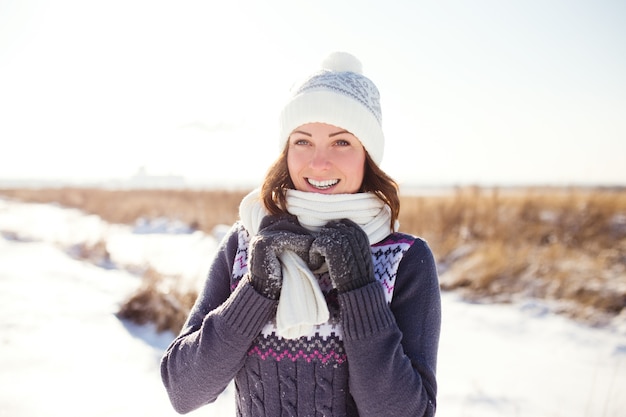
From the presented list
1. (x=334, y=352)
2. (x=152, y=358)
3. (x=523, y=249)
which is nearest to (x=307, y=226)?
(x=334, y=352)

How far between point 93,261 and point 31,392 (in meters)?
3.92

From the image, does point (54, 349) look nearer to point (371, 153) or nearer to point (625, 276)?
point (371, 153)

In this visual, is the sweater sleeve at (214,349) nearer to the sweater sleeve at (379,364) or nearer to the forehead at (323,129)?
the sweater sleeve at (379,364)

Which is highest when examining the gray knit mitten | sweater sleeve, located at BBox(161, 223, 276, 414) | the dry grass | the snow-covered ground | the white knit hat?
the white knit hat

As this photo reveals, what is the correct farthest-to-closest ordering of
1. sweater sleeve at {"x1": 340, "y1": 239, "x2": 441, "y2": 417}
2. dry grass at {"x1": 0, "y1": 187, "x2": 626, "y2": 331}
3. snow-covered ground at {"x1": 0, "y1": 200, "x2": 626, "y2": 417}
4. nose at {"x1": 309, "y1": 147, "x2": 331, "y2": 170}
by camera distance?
dry grass at {"x1": 0, "y1": 187, "x2": 626, "y2": 331}
snow-covered ground at {"x1": 0, "y1": 200, "x2": 626, "y2": 417}
nose at {"x1": 309, "y1": 147, "x2": 331, "y2": 170}
sweater sleeve at {"x1": 340, "y1": 239, "x2": 441, "y2": 417}

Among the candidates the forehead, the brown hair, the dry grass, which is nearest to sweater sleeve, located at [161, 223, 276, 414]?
the brown hair

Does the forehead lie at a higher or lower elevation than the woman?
higher

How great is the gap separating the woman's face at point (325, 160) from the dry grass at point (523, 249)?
2.81 metres

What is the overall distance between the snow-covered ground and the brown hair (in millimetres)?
1718

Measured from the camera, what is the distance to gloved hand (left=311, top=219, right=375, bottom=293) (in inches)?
41.9

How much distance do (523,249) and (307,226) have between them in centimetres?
577

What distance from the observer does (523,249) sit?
20.0 ft

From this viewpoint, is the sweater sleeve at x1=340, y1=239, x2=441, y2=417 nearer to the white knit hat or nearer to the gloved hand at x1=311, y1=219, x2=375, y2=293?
the gloved hand at x1=311, y1=219, x2=375, y2=293

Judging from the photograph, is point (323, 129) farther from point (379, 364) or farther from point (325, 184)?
point (379, 364)
